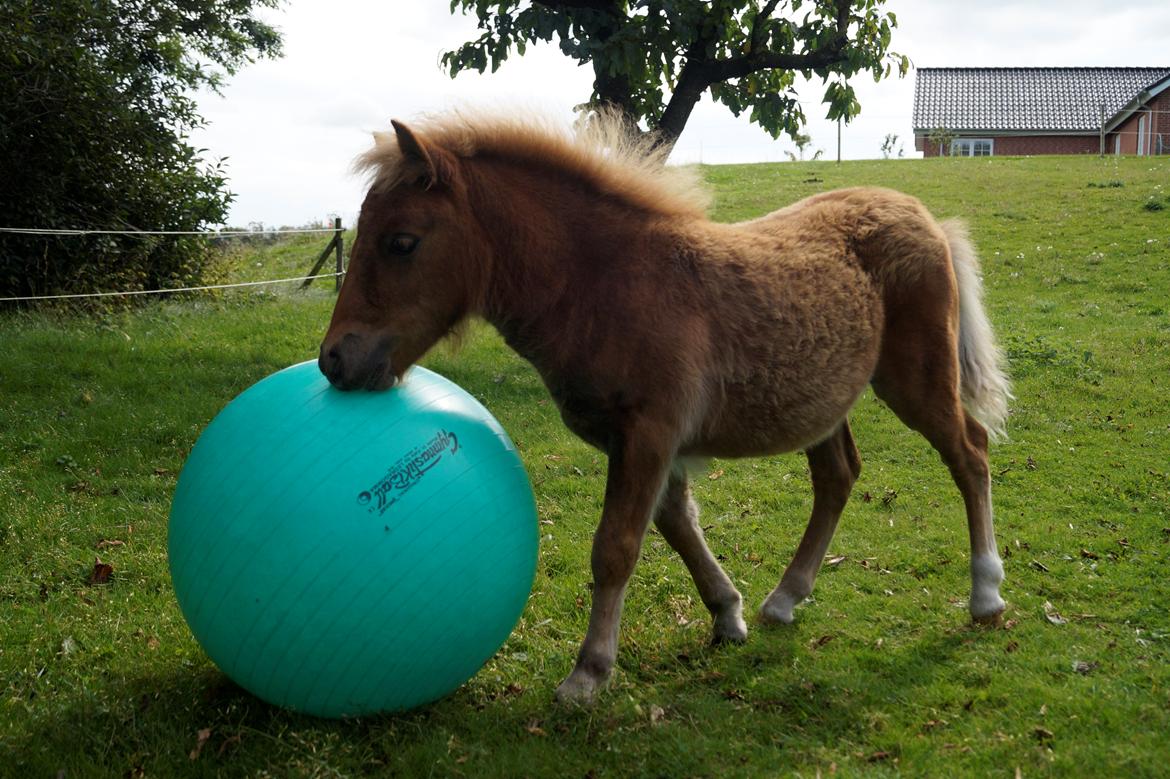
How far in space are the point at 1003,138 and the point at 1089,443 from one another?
1650 inches

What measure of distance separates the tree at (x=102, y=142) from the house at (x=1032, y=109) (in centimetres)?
3338

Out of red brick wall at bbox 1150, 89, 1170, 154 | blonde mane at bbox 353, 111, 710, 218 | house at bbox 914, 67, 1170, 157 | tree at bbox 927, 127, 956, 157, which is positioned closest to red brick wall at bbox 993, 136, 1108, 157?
house at bbox 914, 67, 1170, 157

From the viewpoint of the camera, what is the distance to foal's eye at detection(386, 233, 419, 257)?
4004 millimetres

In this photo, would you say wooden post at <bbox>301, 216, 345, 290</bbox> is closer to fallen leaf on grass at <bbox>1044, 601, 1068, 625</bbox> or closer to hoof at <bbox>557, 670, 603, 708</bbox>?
hoof at <bbox>557, 670, 603, 708</bbox>

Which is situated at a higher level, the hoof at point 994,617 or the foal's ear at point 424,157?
the foal's ear at point 424,157

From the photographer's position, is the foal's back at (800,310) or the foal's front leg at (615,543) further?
the foal's back at (800,310)

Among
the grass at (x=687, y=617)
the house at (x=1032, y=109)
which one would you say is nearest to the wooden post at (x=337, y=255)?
the grass at (x=687, y=617)

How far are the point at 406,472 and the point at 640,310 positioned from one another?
49.1 inches

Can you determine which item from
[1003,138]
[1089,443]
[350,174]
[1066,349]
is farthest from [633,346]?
[1003,138]

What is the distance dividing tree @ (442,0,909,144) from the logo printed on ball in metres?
5.80

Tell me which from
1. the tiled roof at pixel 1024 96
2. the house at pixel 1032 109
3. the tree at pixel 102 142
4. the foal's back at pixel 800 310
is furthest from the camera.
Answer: the tiled roof at pixel 1024 96

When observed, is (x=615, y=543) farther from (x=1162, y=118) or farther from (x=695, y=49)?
(x=1162, y=118)

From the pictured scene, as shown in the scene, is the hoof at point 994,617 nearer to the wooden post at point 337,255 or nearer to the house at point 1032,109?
the wooden post at point 337,255

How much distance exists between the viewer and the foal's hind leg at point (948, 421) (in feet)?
17.0
